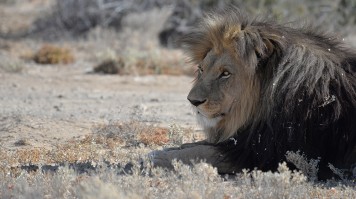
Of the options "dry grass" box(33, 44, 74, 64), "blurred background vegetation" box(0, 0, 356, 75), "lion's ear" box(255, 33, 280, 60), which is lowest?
"dry grass" box(33, 44, 74, 64)

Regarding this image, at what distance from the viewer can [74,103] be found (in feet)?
37.4

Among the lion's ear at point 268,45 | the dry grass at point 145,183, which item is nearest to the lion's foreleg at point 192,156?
the dry grass at point 145,183

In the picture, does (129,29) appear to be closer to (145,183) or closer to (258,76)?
(258,76)

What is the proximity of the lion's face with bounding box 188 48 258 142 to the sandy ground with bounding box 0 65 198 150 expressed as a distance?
83.2 inches

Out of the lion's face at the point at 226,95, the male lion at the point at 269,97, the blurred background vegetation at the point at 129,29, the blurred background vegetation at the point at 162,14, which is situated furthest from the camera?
the blurred background vegetation at the point at 162,14

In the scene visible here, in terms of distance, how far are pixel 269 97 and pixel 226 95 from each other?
36cm

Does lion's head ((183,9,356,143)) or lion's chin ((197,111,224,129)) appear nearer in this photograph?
lion's head ((183,9,356,143))

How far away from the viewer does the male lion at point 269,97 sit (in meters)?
6.20

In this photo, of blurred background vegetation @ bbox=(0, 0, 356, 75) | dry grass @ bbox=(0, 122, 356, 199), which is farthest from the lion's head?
blurred background vegetation @ bbox=(0, 0, 356, 75)

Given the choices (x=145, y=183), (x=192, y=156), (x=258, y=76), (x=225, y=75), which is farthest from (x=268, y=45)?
(x=145, y=183)

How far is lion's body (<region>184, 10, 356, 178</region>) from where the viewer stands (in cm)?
620

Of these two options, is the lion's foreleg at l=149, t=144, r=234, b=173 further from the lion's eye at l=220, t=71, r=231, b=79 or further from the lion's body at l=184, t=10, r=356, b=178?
the lion's eye at l=220, t=71, r=231, b=79

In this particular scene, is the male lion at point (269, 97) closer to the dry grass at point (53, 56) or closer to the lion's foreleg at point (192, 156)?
the lion's foreleg at point (192, 156)

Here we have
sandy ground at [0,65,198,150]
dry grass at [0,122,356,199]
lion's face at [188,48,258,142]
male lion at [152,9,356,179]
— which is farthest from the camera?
sandy ground at [0,65,198,150]
